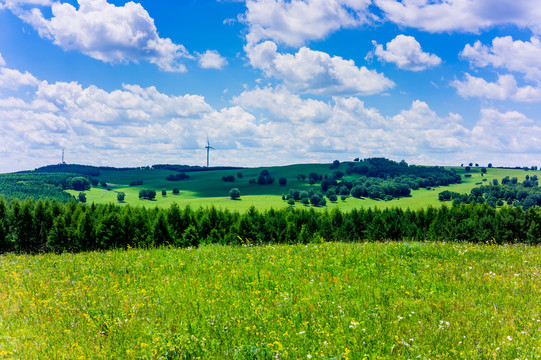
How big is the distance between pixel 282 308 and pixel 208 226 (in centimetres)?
1993

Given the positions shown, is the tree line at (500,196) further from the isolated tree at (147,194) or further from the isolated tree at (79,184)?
the isolated tree at (79,184)

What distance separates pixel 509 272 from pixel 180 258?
13210mm

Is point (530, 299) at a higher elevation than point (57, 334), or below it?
higher

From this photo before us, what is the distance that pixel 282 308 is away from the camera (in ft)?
30.7

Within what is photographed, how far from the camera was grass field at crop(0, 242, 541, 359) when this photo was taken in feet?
24.5

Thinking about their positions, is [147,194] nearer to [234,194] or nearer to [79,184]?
[234,194]

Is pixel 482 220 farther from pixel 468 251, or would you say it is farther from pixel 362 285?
pixel 362 285

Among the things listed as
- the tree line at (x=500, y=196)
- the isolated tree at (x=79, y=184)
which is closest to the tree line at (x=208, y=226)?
the tree line at (x=500, y=196)

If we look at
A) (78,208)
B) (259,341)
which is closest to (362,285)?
(259,341)

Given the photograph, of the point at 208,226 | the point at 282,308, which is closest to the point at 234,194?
the point at 208,226

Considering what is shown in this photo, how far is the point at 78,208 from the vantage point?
1166 inches

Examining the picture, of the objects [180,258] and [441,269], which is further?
[180,258]

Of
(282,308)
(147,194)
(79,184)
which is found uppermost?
(282,308)

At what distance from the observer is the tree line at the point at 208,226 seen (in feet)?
90.9
